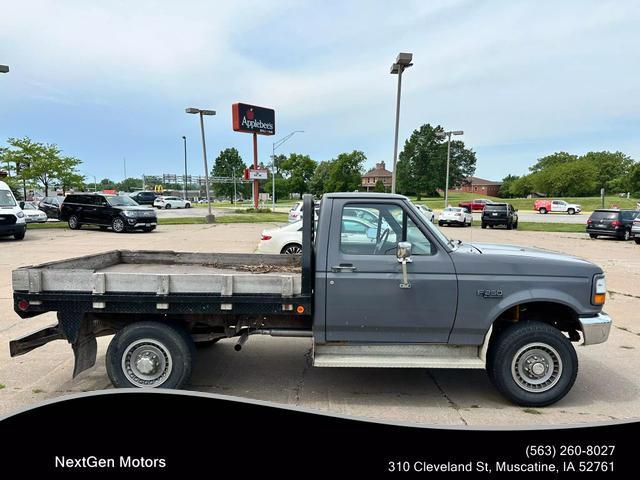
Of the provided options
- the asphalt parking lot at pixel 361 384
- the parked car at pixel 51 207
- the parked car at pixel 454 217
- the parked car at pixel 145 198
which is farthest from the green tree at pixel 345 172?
the asphalt parking lot at pixel 361 384

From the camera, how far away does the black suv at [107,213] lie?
22172 millimetres

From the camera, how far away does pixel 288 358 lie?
17.6ft

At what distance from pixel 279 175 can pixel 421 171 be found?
118ft

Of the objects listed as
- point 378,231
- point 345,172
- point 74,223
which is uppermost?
point 345,172

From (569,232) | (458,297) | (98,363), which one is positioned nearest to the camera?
(458,297)

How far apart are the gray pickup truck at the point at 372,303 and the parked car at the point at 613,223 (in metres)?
21.8

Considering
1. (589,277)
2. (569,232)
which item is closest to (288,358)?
(589,277)

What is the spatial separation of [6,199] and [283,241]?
1318cm

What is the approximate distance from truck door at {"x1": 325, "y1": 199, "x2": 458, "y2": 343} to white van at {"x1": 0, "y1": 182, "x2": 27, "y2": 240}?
1747cm

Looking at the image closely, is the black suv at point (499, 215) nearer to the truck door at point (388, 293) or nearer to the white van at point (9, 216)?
the white van at point (9, 216)

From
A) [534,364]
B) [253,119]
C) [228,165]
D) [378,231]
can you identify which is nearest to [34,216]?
[253,119]

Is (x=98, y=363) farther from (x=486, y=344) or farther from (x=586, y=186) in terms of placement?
(x=586, y=186)

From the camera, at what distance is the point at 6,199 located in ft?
56.7

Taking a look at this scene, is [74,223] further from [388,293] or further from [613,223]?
[613,223]
